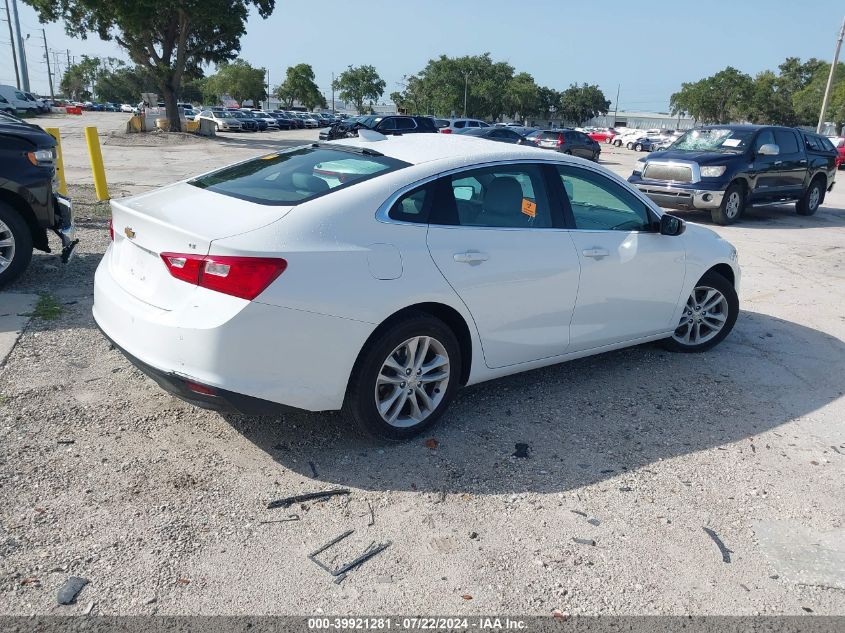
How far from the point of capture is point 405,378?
12.5 feet

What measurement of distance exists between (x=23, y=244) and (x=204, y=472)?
3.82m

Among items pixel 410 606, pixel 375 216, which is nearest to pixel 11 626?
pixel 410 606

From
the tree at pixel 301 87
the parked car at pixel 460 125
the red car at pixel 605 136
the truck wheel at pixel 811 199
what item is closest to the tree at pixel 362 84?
the tree at pixel 301 87

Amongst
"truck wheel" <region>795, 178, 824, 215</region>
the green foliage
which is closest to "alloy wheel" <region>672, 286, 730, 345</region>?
"truck wheel" <region>795, 178, 824, 215</region>

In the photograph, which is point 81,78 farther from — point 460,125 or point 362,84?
point 460,125

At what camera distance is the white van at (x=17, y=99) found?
55156 mm

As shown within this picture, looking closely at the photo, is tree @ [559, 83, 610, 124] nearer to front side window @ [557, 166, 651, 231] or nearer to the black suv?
the black suv

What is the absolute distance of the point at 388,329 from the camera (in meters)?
3.61

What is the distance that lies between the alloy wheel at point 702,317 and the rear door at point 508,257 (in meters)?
1.56

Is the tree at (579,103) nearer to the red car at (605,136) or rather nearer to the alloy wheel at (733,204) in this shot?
the red car at (605,136)

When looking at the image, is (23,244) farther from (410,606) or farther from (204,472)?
(410,606)

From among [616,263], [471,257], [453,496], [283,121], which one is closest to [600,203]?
[616,263]

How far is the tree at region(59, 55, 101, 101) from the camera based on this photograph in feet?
437

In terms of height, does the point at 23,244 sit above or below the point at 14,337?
above
